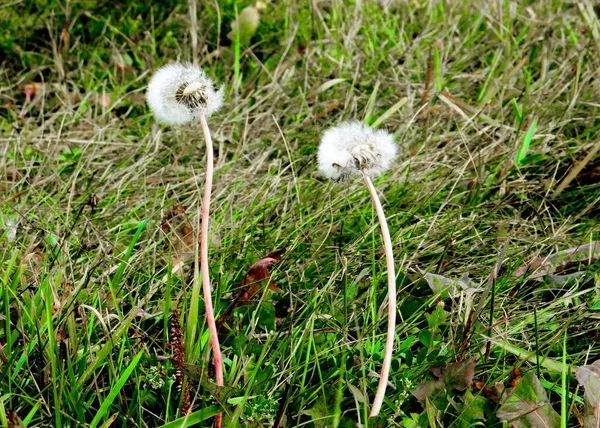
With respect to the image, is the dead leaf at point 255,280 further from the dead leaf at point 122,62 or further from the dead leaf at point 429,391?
the dead leaf at point 122,62

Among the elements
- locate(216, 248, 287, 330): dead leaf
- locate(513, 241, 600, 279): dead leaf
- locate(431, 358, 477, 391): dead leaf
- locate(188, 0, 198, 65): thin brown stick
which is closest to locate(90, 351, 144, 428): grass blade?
locate(216, 248, 287, 330): dead leaf

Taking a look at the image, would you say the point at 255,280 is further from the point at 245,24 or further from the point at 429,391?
the point at 245,24

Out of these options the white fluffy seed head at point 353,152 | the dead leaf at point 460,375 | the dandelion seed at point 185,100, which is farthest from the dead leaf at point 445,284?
the dandelion seed at point 185,100

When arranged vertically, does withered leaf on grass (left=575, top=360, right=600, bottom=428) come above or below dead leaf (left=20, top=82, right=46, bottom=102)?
below

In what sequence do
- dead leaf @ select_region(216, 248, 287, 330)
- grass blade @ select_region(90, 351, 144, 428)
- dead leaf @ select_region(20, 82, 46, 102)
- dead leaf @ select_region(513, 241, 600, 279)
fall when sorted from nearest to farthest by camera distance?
grass blade @ select_region(90, 351, 144, 428) < dead leaf @ select_region(216, 248, 287, 330) < dead leaf @ select_region(513, 241, 600, 279) < dead leaf @ select_region(20, 82, 46, 102)

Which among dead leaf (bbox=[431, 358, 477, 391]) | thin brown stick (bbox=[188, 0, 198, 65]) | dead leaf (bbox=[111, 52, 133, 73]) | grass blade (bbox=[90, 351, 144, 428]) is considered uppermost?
thin brown stick (bbox=[188, 0, 198, 65])

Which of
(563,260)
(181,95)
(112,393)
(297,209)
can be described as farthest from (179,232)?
(563,260)

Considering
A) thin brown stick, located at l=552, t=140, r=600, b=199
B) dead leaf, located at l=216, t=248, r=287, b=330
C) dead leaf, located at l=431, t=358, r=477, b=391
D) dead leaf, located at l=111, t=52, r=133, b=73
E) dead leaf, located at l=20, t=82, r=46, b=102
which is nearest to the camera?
dead leaf, located at l=431, t=358, r=477, b=391

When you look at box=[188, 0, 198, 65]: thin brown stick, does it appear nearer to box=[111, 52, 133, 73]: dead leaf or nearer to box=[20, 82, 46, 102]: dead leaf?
box=[111, 52, 133, 73]: dead leaf
